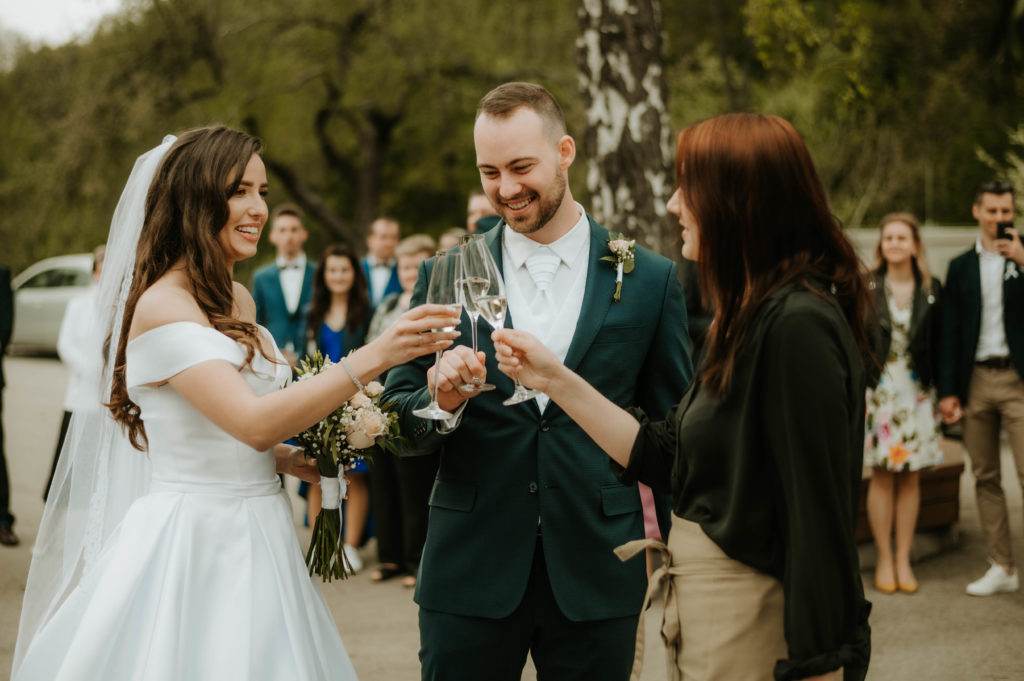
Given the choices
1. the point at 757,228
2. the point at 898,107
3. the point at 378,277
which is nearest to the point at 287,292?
the point at 378,277

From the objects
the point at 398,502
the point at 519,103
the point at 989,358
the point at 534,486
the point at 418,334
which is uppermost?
the point at 519,103

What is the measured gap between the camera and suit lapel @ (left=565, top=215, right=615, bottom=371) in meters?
2.83

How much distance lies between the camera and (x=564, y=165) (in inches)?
119

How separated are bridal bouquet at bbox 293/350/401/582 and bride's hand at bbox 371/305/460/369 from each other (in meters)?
0.35

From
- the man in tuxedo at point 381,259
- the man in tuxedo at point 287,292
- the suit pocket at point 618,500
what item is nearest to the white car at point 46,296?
the man in tuxedo at point 381,259

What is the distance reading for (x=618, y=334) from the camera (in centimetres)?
288

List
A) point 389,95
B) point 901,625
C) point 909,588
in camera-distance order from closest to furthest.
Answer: point 901,625, point 909,588, point 389,95

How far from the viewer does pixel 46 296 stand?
19172 mm

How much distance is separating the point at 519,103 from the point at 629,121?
4373mm

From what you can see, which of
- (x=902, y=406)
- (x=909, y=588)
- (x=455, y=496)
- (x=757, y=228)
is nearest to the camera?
(x=757, y=228)

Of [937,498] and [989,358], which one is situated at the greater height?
[989,358]

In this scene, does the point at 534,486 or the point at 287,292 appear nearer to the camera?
the point at 534,486

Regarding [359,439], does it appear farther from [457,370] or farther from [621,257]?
[621,257]

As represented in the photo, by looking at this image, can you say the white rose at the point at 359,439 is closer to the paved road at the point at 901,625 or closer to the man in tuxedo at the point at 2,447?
the paved road at the point at 901,625
